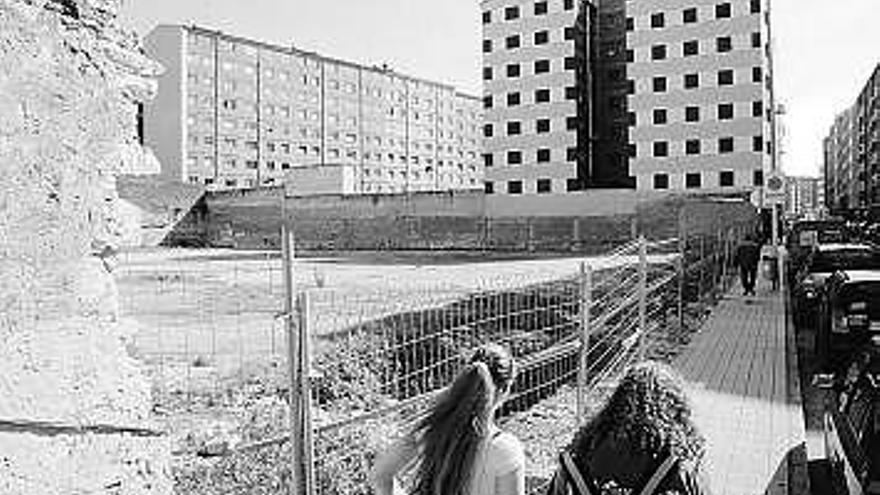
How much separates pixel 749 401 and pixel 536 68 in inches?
1861

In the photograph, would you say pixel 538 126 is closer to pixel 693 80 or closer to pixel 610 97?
pixel 610 97

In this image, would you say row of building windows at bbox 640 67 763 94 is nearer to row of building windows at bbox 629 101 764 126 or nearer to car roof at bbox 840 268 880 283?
row of building windows at bbox 629 101 764 126

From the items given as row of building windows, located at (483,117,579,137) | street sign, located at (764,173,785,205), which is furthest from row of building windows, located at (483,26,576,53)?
street sign, located at (764,173,785,205)

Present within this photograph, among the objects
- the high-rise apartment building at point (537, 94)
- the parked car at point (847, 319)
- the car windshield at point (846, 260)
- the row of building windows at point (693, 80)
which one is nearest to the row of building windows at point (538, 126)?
the high-rise apartment building at point (537, 94)

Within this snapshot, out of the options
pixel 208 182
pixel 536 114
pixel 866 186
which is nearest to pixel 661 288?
pixel 536 114

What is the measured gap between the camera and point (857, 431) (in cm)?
596

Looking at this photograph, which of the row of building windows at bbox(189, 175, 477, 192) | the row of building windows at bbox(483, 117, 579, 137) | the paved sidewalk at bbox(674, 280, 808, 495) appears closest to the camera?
the paved sidewalk at bbox(674, 280, 808, 495)

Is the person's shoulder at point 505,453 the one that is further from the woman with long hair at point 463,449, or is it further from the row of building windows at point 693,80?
the row of building windows at point 693,80

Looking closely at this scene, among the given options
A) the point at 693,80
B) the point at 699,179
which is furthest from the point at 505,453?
the point at 693,80

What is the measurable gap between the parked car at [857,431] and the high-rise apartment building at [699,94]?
4222 centimetres

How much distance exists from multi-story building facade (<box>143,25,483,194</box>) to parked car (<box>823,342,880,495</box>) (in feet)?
189

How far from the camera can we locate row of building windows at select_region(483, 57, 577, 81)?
180ft

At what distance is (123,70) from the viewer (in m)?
3.19

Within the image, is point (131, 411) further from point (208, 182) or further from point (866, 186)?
point (866, 186)
